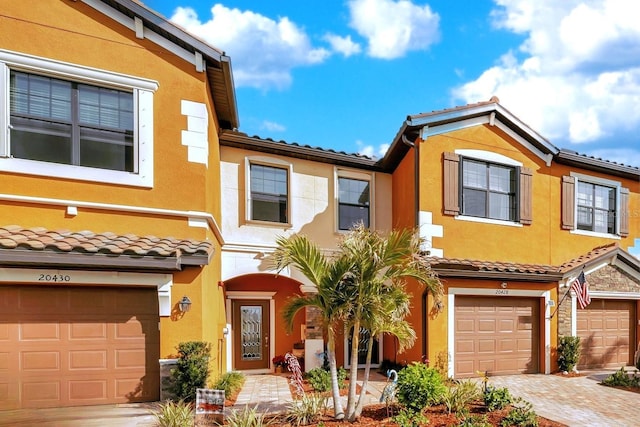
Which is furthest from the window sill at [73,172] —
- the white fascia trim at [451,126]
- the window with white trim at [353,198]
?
the white fascia trim at [451,126]

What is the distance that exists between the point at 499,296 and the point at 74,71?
1178cm

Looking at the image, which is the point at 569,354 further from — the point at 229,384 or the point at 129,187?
the point at 129,187

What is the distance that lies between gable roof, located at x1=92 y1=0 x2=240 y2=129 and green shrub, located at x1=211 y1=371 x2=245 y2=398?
6568 mm

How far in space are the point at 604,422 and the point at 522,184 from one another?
22.2ft

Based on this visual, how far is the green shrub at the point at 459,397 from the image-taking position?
739 cm

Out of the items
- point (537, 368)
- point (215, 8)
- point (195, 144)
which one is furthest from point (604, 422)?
point (215, 8)

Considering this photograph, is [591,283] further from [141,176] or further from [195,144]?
[141,176]

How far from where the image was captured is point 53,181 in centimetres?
736

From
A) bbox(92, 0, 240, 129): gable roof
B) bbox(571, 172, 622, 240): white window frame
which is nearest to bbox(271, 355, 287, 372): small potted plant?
bbox(92, 0, 240, 129): gable roof

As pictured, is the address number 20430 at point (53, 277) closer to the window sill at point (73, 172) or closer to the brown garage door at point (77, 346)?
the brown garage door at point (77, 346)

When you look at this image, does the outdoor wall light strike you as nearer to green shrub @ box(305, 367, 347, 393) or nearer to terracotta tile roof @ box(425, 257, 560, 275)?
green shrub @ box(305, 367, 347, 393)

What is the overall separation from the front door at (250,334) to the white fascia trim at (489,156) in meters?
7.53

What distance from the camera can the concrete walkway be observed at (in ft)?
22.0

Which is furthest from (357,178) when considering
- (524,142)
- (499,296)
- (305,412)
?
(305,412)
